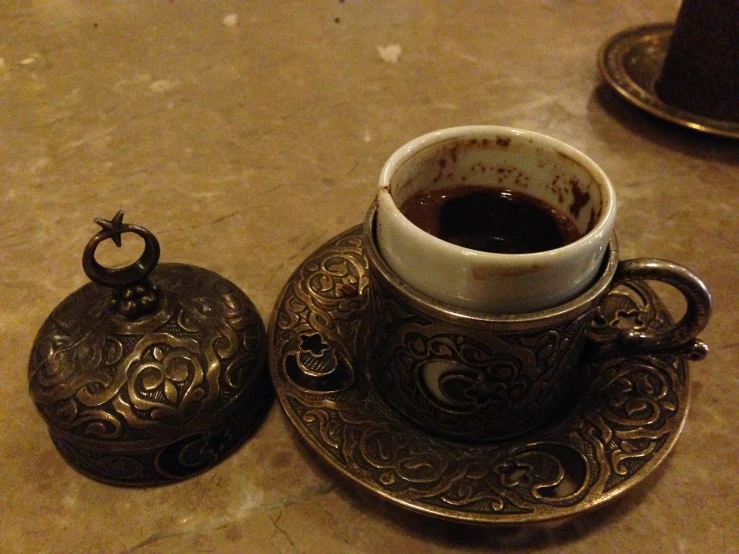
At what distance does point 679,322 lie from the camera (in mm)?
584

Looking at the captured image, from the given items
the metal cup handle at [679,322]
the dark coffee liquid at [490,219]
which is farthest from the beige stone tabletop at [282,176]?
the dark coffee liquid at [490,219]

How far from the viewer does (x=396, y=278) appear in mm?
528

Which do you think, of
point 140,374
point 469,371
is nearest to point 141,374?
point 140,374

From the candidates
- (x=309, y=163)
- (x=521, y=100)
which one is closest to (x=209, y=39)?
(x=309, y=163)

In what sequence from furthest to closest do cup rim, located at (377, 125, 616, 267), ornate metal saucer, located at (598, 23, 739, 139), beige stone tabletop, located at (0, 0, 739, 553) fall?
ornate metal saucer, located at (598, 23, 739, 139), beige stone tabletop, located at (0, 0, 739, 553), cup rim, located at (377, 125, 616, 267)

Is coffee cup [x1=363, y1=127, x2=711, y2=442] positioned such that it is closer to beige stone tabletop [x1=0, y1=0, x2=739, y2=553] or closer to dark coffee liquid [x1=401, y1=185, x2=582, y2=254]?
dark coffee liquid [x1=401, y1=185, x2=582, y2=254]

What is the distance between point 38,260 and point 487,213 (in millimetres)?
668

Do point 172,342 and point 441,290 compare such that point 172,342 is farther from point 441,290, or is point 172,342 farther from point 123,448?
point 441,290

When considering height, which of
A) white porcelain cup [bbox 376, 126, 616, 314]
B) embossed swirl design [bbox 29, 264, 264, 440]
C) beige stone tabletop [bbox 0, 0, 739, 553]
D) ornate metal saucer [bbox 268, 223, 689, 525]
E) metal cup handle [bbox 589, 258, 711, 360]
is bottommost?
beige stone tabletop [bbox 0, 0, 739, 553]

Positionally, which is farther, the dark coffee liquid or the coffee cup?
the dark coffee liquid

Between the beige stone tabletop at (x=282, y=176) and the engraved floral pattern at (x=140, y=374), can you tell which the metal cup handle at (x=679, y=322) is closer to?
the beige stone tabletop at (x=282, y=176)

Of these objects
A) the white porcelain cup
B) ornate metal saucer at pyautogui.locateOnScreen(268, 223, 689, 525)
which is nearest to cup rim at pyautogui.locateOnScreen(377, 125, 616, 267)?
the white porcelain cup

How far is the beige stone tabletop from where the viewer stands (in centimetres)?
59

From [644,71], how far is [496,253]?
95cm
